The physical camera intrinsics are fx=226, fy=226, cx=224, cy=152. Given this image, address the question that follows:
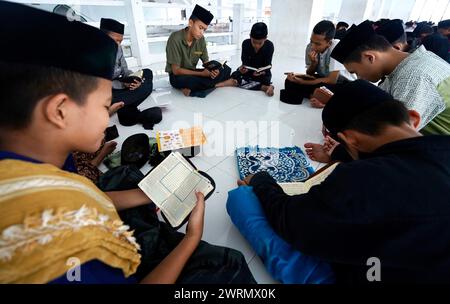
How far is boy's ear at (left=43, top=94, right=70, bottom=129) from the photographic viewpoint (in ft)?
1.76

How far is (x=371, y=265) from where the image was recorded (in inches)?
27.1

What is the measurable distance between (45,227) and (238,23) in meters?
6.18

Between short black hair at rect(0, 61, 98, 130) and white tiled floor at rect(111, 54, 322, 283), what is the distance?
89 centimetres

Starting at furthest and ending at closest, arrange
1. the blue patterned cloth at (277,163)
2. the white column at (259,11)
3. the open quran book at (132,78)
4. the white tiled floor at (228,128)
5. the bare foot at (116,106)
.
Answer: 1. the white column at (259,11)
2. the open quran book at (132,78)
3. the bare foot at (116,106)
4. the blue patterned cloth at (277,163)
5. the white tiled floor at (228,128)

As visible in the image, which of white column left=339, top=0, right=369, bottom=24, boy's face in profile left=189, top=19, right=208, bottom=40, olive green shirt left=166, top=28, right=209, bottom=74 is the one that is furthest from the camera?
white column left=339, top=0, right=369, bottom=24

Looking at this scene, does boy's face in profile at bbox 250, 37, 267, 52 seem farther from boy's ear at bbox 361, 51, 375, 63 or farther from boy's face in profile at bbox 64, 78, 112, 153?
boy's face in profile at bbox 64, 78, 112, 153

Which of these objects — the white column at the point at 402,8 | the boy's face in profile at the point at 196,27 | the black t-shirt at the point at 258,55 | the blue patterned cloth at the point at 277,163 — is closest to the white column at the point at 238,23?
the black t-shirt at the point at 258,55

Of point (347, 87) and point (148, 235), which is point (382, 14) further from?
point (148, 235)

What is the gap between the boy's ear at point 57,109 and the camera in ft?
1.76

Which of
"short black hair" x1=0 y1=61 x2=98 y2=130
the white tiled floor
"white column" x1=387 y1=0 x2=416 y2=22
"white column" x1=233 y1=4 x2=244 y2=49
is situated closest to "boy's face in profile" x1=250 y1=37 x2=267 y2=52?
the white tiled floor

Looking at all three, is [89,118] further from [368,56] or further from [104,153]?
[368,56]

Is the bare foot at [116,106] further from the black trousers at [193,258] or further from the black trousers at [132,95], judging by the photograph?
the black trousers at [193,258]

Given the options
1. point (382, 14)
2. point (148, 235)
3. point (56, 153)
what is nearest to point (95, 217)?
point (56, 153)

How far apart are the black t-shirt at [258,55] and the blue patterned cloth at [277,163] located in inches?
69.7
